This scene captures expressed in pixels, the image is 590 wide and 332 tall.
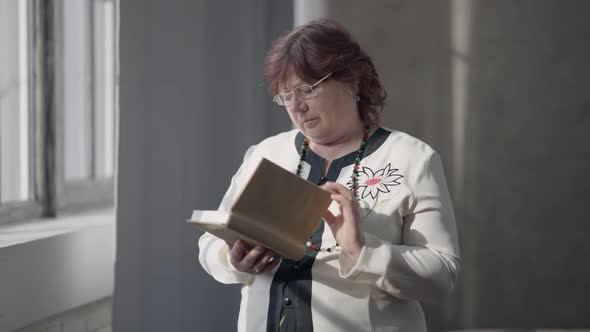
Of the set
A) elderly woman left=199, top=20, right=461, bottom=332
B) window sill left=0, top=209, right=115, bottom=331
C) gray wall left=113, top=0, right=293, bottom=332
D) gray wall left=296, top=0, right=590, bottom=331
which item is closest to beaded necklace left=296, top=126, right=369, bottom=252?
elderly woman left=199, top=20, right=461, bottom=332

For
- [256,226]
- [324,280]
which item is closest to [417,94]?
[324,280]

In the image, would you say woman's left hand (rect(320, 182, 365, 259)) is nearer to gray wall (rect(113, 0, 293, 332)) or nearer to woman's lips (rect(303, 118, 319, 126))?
woman's lips (rect(303, 118, 319, 126))

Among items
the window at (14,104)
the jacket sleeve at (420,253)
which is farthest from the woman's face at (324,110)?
the window at (14,104)

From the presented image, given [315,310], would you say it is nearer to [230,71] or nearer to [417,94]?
[230,71]

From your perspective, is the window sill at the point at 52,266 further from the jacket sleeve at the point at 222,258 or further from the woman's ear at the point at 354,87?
the woman's ear at the point at 354,87

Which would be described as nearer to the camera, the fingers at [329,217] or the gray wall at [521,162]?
the fingers at [329,217]

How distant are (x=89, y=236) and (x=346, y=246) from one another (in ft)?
4.81

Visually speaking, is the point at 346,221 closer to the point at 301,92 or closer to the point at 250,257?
the point at 250,257

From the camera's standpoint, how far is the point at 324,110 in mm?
1816

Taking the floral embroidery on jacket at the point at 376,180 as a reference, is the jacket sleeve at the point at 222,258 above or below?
below

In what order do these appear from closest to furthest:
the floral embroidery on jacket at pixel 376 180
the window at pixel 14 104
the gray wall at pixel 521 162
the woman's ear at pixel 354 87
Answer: the floral embroidery on jacket at pixel 376 180 < the woman's ear at pixel 354 87 < the window at pixel 14 104 < the gray wall at pixel 521 162

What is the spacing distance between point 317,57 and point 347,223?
1.51ft

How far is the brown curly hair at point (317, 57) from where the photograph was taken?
70.6 inches

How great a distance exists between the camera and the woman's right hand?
1.65m
